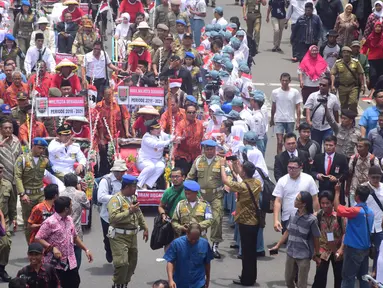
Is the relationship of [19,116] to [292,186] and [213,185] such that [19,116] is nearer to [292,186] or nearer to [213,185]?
[213,185]

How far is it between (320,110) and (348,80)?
2.87 m

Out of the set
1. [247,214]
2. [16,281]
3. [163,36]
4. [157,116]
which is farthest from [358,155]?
[163,36]

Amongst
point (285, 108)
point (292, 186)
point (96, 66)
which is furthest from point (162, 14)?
point (292, 186)

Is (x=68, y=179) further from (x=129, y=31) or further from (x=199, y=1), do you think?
(x=199, y=1)

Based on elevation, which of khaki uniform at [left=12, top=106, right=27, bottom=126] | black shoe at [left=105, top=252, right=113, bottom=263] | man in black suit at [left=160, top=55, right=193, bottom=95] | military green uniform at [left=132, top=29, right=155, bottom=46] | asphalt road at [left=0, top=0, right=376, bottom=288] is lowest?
asphalt road at [left=0, top=0, right=376, bottom=288]

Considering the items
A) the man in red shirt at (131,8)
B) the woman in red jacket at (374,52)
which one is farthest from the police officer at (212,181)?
the man in red shirt at (131,8)

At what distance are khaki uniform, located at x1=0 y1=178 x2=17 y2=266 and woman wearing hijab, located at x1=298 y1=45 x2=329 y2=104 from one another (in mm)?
8408

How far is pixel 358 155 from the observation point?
18891 mm

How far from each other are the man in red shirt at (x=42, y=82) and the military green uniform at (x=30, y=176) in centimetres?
509

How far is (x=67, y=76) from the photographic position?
23.7 metres

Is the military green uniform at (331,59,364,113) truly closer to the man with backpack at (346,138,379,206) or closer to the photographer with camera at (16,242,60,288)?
the man with backpack at (346,138,379,206)

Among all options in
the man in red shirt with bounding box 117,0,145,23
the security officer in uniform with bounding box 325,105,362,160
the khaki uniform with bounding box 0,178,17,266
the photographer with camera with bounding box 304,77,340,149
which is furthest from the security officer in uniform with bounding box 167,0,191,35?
the khaki uniform with bounding box 0,178,17,266

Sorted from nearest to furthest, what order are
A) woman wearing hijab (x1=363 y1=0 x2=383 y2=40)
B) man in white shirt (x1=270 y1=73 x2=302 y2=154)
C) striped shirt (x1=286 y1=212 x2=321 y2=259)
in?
striped shirt (x1=286 y1=212 x2=321 y2=259) < man in white shirt (x1=270 y1=73 x2=302 y2=154) < woman wearing hijab (x1=363 y1=0 x2=383 y2=40)

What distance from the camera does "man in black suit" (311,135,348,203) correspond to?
18766mm
